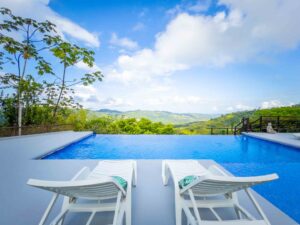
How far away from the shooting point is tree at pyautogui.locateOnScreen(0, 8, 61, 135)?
8.09 m

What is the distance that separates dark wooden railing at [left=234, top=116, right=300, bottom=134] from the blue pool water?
1.89 metres

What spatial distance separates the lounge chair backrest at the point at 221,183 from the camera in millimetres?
1561

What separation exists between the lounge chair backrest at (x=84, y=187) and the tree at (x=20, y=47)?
27.0ft

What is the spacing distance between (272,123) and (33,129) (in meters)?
12.3

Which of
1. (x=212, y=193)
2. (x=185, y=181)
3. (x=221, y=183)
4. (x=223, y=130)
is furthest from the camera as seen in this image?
(x=223, y=130)

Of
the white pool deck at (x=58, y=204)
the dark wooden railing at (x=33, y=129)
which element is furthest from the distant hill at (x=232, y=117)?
the white pool deck at (x=58, y=204)

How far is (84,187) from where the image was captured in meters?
1.54

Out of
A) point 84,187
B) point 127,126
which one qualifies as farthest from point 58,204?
point 127,126

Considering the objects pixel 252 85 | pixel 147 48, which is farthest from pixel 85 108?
pixel 252 85

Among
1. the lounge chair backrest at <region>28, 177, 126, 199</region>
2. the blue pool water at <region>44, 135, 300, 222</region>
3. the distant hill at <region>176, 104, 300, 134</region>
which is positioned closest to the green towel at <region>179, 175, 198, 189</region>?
the lounge chair backrest at <region>28, 177, 126, 199</region>

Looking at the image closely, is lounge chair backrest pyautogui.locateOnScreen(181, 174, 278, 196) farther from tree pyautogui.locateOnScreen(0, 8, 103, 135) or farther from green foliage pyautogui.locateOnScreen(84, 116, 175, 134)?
green foliage pyautogui.locateOnScreen(84, 116, 175, 134)

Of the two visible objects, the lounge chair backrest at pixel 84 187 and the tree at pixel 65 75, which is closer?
the lounge chair backrest at pixel 84 187

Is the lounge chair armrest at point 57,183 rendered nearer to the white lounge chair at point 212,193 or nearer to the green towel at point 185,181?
the white lounge chair at point 212,193

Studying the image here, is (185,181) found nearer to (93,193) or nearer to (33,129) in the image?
(93,193)
